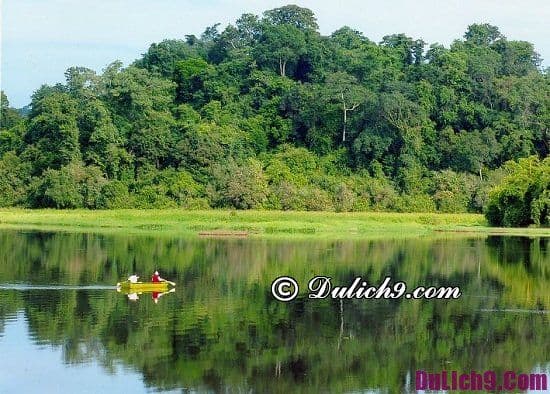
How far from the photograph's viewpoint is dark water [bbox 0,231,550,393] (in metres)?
16.1

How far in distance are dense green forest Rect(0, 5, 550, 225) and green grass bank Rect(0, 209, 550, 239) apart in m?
4.60

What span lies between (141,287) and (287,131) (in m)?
43.3

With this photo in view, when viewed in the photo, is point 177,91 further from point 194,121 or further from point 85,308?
point 85,308

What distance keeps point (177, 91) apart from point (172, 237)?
29955mm

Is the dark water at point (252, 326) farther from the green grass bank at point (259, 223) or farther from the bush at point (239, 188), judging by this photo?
the bush at point (239, 188)

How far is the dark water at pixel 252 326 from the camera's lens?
52.9 ft

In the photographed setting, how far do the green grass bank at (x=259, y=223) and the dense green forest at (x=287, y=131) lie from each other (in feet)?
15.1

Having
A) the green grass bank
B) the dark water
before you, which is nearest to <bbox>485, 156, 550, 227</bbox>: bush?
the green grass bank

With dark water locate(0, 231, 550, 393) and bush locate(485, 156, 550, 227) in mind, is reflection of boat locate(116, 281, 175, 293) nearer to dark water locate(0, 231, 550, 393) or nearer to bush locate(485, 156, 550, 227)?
dark water locate(0, 231, 550, 393)

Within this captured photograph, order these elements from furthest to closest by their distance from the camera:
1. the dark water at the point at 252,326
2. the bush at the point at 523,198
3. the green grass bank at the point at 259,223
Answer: the bush at the point at 523,198, the green grass bank at the point at 259,223, the dark water at the point at 252,326

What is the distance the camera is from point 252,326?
2020 centimetres

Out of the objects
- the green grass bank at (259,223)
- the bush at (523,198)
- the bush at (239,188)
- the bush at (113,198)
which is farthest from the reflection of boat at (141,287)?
the bush at (113,198)

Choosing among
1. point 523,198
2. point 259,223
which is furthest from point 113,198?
point 523,198

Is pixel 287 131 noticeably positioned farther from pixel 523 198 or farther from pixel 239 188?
pixel 523 198
